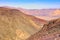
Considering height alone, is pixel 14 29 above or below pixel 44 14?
above

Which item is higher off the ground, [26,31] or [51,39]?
A: [51,39]

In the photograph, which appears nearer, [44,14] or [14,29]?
[14,29]

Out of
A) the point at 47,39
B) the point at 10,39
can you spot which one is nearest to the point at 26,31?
the point at 10,39

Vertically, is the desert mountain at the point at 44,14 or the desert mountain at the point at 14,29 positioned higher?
the desert mountain at the point at 14,29

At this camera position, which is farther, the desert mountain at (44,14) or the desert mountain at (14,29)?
the desert mountain at (44,14)

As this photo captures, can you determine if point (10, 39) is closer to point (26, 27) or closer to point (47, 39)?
point (26, 27)

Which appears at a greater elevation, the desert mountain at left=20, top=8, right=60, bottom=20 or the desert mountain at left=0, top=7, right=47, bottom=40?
the desert mountain at left=0, top=7, right=47, bottom=40

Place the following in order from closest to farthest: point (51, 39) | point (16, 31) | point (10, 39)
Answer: point (51, 39), point (10, 39), point (16, 31)

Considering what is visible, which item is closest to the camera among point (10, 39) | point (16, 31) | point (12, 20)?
point (10, 39)

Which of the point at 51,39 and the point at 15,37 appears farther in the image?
the point at 15,37

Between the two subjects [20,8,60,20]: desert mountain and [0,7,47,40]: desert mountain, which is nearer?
[0,7,47,40]: desert mountain
